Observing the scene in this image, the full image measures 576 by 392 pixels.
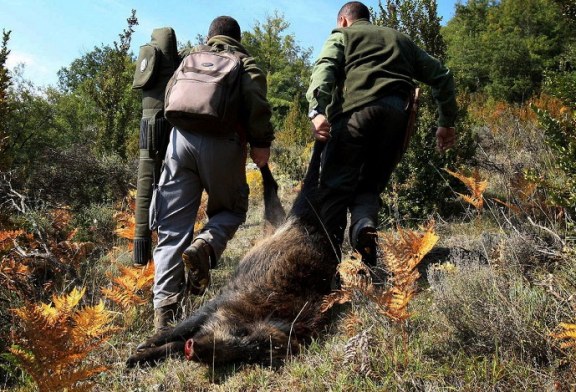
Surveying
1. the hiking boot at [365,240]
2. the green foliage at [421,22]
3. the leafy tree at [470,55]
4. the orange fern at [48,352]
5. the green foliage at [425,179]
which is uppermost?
the leafy tree at [470,55]

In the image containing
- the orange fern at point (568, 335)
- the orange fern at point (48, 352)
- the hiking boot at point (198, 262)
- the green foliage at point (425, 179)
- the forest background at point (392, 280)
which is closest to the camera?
the orange fern at point (568, 335)

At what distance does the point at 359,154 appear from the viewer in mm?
3666

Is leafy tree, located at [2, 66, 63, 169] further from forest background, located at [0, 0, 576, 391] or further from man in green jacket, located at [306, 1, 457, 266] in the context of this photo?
man in green jacket, located at [306, 1, 457, 266]

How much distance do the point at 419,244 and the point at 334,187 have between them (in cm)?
139

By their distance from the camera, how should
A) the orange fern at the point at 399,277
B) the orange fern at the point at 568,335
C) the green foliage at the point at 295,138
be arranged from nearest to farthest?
the orange fern at the point at 568,335 → the orange fern at the point at 399,277 → the green foliage at the point at 295,138

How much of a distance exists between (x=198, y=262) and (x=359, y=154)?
59.0 inches

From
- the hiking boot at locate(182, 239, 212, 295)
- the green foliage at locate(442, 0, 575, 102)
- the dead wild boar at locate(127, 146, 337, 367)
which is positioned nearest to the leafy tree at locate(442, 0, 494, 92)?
the green foliage at locate(442, 0, 575, 102)

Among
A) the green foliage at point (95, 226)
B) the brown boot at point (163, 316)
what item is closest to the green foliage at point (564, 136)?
the brown boot at point (163, 316)

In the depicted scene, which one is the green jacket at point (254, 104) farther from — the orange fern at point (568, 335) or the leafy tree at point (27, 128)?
the leafy tree at point (27, 128)

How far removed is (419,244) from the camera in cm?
220

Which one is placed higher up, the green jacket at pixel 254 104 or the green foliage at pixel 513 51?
the green foliage at pixel 513 51

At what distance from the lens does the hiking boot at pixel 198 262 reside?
2961 mm

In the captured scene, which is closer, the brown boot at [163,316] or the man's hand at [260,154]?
the brown boot at [163,316]

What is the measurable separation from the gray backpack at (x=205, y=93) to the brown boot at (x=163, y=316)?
1235 mm
